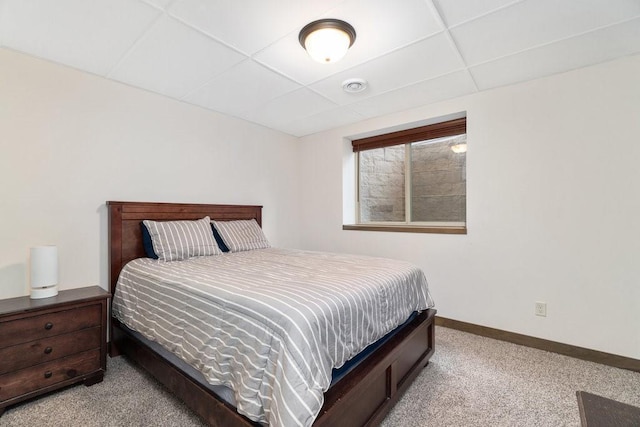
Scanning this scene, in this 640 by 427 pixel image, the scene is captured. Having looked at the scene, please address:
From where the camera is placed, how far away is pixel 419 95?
2867mm

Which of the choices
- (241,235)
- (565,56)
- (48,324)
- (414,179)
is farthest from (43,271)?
(565,56)

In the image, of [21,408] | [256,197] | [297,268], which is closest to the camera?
[21,408]

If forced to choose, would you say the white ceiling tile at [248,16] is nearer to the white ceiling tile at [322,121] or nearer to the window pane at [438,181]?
the white ceiling tile at [322,121]

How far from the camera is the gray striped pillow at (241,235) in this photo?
296cm

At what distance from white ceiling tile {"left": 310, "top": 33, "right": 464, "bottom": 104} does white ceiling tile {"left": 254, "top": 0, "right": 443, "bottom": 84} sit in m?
0.09

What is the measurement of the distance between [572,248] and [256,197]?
324cm

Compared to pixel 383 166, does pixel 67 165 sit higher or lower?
lower

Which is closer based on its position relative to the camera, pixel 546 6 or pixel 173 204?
pixel 546 6

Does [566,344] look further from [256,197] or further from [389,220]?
[256,197]

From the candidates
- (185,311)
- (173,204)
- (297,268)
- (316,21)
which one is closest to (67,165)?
(173,204)

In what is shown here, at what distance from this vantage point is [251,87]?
106 inches

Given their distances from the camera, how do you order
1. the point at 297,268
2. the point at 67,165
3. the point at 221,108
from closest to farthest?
the point at 297,268 → the point at 67,165 → the point at 221,108

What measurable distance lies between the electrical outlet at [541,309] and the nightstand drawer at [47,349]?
345cm

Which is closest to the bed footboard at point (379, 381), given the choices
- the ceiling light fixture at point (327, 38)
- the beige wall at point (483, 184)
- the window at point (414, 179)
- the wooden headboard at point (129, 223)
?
the beige wall at point (483, 184)
